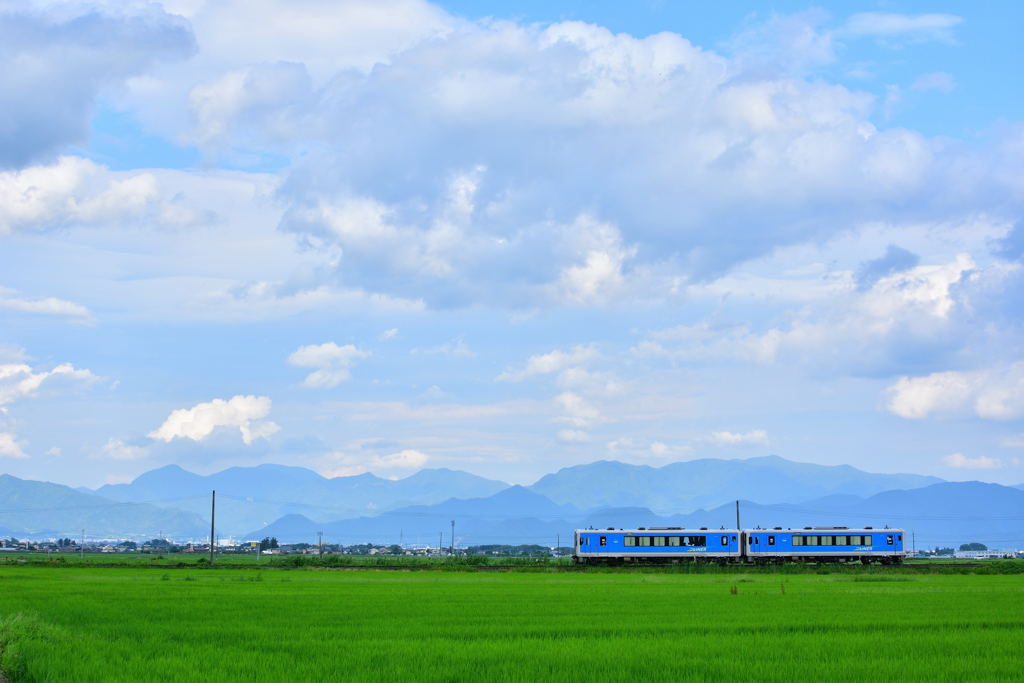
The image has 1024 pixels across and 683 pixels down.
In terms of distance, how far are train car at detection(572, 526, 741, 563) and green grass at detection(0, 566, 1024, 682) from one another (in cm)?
3708

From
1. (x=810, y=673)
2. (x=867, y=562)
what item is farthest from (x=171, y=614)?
(x=867, y=562)

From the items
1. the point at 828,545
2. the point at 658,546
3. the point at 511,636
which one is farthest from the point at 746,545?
the point at 511,636

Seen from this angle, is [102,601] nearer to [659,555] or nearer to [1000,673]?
[1000,673]

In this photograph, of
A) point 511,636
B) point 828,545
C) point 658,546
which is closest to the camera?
point 511,636

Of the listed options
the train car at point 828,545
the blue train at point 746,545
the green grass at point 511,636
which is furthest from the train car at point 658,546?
the green grass at point 511,636

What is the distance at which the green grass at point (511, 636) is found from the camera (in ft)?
50.0

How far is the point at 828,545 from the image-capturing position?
70.2m

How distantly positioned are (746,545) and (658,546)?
6.28m

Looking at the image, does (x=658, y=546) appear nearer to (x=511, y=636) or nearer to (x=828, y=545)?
(x=828, y=545)

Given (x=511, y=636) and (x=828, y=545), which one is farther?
(x=828, y=545)

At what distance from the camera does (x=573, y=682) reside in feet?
46.4

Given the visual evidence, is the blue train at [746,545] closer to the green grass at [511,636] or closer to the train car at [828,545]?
the train car at [828,545]

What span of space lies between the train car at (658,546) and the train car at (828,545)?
6.62 ft

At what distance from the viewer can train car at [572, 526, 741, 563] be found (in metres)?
70.6
